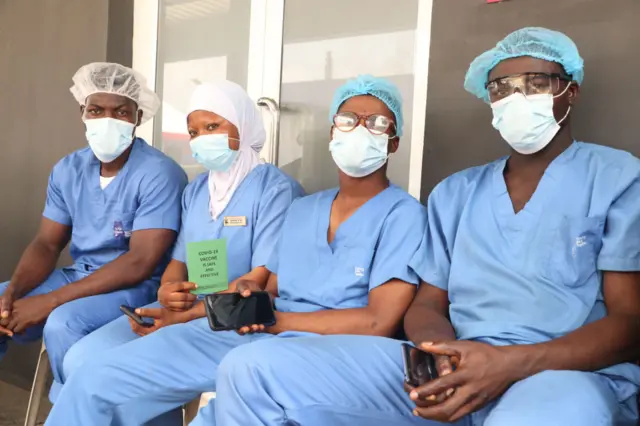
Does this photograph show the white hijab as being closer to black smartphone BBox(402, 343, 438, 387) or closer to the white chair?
the white chair

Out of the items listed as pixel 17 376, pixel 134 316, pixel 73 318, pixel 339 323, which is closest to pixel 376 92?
pixel 339 323

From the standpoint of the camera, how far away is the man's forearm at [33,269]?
2.21 meters

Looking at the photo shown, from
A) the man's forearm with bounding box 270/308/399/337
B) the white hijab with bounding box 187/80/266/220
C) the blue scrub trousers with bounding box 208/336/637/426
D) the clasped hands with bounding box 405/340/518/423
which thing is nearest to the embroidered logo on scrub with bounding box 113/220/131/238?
the white hijab with bounding box 187/80/266/220

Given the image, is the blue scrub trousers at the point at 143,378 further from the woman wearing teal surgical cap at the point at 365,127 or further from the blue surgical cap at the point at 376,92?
the blue surgical cap at the point at 376,92

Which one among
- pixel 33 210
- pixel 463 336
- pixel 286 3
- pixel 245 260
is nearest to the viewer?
pixel 463 336

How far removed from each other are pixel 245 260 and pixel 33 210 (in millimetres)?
1768

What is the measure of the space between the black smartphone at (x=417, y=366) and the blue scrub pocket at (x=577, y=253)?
34 centimetres

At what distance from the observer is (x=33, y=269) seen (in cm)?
227

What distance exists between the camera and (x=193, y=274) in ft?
5.24

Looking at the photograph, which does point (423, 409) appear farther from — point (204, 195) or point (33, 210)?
point (33, 210)

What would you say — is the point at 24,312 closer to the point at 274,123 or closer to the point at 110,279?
the point at 110,279

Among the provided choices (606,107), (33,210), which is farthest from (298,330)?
(33,210)

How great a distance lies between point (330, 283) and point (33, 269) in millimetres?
1264

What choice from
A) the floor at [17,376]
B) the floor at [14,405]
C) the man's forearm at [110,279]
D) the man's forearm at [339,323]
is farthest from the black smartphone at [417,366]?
the floor at [17,376]
